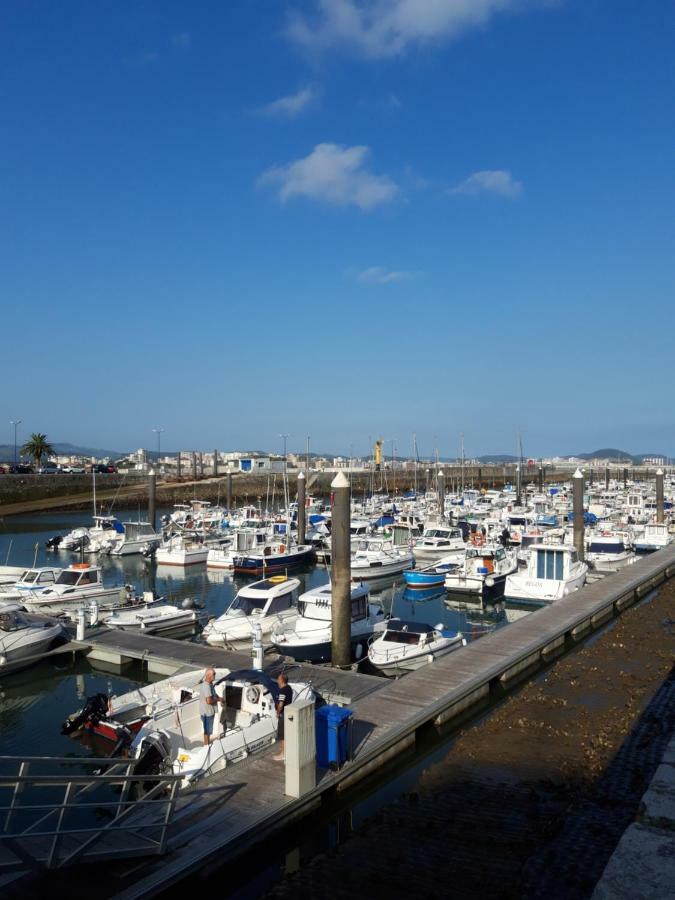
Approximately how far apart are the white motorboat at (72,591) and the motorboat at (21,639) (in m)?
5.87

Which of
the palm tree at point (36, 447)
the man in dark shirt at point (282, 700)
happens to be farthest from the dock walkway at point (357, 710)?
the palm tree at point (36, 447)

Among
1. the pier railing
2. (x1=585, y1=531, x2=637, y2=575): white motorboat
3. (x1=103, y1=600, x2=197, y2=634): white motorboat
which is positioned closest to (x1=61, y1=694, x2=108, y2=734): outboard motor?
the pier railing

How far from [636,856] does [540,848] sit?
6.31 ft

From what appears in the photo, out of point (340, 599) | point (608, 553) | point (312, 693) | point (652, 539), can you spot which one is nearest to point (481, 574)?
point (608, 553)

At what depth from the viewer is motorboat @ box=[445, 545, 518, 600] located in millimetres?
32469

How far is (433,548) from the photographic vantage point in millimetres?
42562

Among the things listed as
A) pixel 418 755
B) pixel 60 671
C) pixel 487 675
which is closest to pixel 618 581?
pixel 487 675

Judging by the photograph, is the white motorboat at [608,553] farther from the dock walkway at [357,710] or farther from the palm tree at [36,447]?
the palm tree at [36,447]

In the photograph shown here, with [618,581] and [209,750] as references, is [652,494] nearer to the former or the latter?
[618,581]

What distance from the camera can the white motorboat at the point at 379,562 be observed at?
122 feet

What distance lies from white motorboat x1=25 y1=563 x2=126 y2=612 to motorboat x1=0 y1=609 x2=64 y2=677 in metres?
5.87

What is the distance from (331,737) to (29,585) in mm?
21368

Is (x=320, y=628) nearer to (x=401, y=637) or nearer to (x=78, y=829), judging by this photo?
(x=401, y=637)

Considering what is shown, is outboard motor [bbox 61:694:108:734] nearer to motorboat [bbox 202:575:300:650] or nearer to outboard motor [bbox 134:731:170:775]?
outboard motor [bbox 134:731:170:775]
